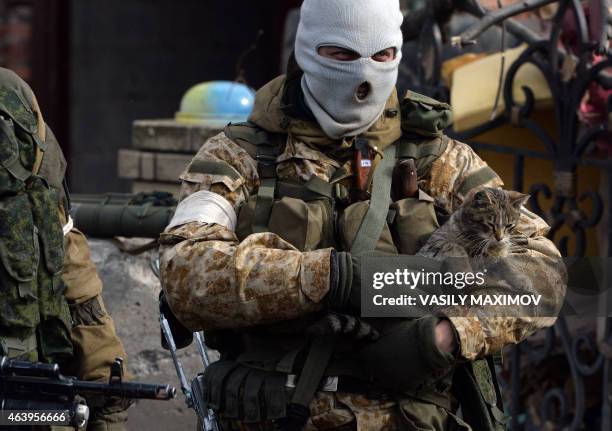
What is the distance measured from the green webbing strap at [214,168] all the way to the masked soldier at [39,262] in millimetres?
719

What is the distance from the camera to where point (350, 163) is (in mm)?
3340

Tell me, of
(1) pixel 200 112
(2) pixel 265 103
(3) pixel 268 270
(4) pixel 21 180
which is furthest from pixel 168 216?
(3) pixel 268 270

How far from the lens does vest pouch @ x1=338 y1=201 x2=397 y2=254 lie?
3188mm

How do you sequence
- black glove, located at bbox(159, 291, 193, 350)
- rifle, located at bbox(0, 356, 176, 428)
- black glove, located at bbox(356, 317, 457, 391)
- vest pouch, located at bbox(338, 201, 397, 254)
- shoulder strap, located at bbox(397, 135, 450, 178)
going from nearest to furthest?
black glove, located at bbox(356, 317, 457, 391), vest pouch, located at bbox(338, 201, 397, 254), shoulder strap, located at bbox(397, 135, 450, 178), black glove, located at bbox(159, 291, 193, 350), rifle, located at bbox(0, 356, 176, 428)

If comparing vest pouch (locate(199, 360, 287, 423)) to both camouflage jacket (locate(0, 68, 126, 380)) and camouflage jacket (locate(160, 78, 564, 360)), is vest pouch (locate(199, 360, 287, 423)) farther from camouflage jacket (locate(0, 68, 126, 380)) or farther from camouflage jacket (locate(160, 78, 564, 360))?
camouflage jacket (locate(0, 68, 126, 380))

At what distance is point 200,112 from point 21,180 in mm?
3466

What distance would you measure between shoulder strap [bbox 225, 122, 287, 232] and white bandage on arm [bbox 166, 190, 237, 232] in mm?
73

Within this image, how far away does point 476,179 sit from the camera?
10.7 feet

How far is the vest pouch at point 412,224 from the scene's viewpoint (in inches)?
126

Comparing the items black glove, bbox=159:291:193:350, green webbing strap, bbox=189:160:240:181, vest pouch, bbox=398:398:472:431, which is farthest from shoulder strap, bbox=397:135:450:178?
black glove, bbox=159:291:193:350

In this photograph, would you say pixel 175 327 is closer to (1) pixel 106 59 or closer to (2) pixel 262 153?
(2) pixel 262 153

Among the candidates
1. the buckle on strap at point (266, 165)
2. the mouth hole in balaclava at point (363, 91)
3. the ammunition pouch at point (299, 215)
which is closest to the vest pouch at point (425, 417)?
the ammunition pouch at point (299, 215)

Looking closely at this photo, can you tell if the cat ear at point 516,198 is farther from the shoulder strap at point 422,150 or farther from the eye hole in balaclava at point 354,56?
the eye hole in balaclava at point 354,56

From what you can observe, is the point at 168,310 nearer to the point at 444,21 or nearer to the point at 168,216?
the point at 168,216
